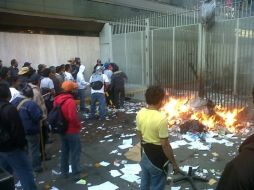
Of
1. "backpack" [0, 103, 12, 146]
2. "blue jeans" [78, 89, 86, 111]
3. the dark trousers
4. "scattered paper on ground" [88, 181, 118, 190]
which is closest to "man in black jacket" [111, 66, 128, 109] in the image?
the dark trousers

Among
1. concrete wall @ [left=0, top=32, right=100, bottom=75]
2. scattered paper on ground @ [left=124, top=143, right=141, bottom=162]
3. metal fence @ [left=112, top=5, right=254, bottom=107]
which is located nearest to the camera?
scattered paper on ground @ [left=124, top=143, right=141, bottom=162]

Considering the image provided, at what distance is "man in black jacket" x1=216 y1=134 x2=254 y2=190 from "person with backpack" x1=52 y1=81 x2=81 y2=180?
3.99 m

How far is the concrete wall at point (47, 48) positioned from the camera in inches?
474

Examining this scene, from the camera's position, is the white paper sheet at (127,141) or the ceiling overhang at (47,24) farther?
the ceiling overhang at (47,24)

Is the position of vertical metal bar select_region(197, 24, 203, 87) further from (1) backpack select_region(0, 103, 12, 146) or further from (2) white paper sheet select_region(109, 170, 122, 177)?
(1) backpack select_region(0, 103, 12, 146)

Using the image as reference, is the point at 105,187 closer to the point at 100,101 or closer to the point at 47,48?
the point at 100,101

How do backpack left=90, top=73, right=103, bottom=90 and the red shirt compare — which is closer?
the red shirt

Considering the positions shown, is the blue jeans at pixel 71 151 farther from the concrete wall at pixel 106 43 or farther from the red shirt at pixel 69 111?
the concrete wall at pixel 106 43

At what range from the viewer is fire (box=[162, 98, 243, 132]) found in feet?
28.1

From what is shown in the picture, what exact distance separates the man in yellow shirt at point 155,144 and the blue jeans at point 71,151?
1.93 meters

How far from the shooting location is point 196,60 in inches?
400

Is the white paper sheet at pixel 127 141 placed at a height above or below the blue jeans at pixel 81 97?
below

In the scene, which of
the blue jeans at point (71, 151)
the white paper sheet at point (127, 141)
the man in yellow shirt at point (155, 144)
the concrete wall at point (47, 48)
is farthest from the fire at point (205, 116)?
the concrete wall at point (47, 48)

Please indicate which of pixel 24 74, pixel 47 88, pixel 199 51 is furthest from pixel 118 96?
pixel 24 74
